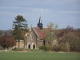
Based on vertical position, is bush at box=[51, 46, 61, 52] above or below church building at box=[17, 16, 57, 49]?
below

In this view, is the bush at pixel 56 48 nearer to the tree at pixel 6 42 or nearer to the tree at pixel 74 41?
the tree at pixel 74 41

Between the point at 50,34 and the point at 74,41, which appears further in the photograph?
the point at 50,34

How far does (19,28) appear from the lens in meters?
76.3

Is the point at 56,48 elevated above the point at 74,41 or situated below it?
below

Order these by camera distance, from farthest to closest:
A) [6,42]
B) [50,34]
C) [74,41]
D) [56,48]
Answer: [50,34] → [6,42] → [56,48] → [74,41]

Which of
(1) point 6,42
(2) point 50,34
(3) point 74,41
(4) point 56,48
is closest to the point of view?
(3) point 74,41

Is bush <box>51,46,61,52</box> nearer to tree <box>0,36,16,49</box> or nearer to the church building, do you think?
tree <box>0,36,16,49</box>

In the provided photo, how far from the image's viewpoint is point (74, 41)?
60250 mm

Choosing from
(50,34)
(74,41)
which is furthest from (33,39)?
(74,41)

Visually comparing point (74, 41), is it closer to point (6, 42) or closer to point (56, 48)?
point (56, 48)

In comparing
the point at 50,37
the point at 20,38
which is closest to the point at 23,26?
the point at 20,38

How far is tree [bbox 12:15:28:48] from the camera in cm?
7522

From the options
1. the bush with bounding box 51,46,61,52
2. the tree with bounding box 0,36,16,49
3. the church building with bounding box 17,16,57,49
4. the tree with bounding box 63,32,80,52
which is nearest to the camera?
the tree with bounding box 63,32,80,52

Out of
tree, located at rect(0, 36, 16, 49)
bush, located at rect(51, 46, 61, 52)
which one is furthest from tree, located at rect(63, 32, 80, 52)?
tree, located at rect(0, 36, 16, 49)
